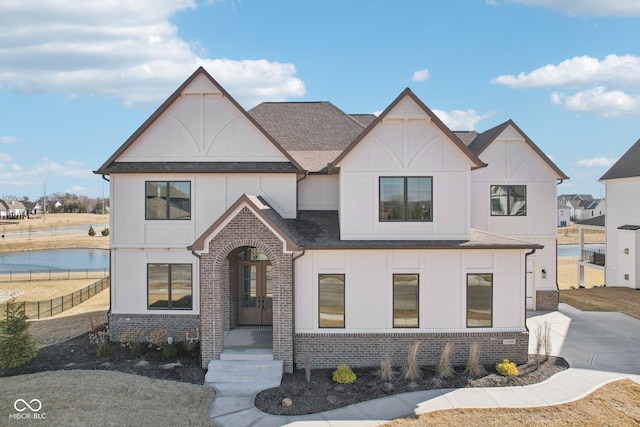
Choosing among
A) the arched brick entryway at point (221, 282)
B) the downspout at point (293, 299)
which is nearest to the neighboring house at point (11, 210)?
the arched brick entryway at point (221, 282)

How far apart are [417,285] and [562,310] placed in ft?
35.4

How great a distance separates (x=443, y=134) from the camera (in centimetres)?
1348

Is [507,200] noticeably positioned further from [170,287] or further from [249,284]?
[170,287]

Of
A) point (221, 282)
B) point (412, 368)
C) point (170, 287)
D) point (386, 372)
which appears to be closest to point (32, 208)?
point (170, 287)

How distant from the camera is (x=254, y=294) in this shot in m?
15.1

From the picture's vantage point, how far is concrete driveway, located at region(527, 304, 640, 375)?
502 inches

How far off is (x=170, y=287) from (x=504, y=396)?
1121cm

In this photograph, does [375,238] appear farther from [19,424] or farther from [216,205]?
[19,424]

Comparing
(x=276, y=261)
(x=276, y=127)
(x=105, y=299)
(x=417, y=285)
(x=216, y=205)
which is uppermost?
(x=276, y=127)

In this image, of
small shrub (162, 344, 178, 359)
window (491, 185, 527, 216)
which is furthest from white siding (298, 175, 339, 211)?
window (491, 185, 527, 216)

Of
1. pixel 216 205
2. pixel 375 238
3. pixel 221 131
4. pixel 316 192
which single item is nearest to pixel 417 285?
pixel 375 238

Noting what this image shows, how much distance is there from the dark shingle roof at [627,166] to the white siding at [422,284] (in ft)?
61.0

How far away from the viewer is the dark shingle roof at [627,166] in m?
25.7

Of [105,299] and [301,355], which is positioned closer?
[301,355]
